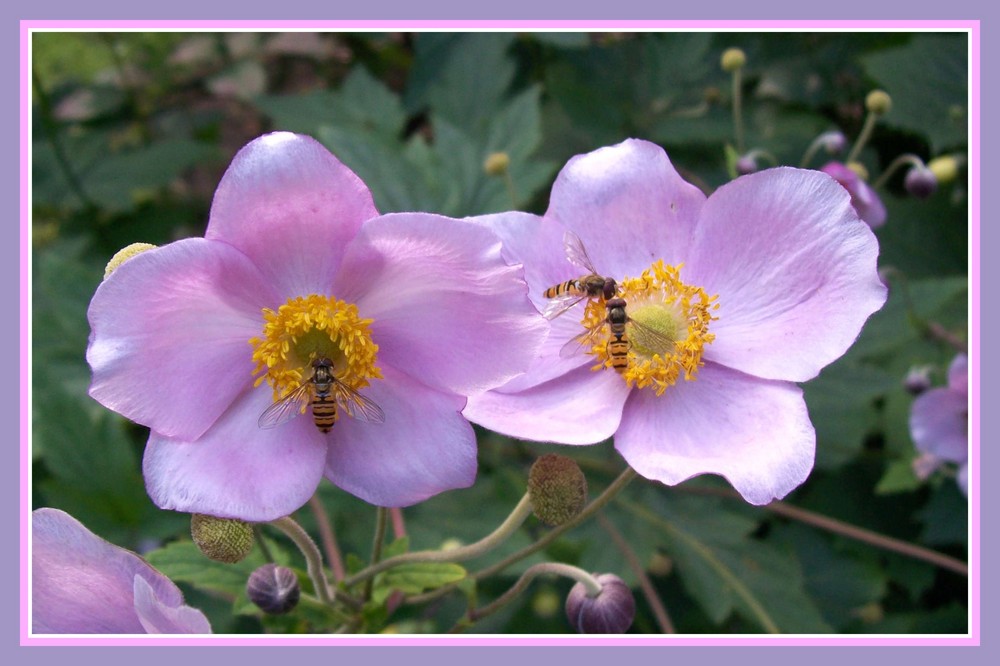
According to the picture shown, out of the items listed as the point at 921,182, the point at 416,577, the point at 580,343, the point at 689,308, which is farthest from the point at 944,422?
the point at 416,577

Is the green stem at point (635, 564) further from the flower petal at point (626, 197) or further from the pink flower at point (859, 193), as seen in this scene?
the pink flower at point (859, 193)

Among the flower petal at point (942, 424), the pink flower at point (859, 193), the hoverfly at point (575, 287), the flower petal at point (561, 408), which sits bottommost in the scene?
the flower petal at point (942, 424)

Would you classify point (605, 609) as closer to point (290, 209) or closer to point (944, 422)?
point (290, 209)

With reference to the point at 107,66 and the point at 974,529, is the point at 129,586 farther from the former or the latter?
the point at 107,66

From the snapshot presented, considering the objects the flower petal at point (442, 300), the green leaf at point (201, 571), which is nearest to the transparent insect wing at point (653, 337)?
the flower petal at point (442, 300)

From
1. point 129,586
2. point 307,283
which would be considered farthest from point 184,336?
point 129,586

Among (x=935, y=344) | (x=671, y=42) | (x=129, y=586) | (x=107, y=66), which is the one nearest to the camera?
(x=129, y=586)

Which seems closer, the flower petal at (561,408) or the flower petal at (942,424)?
the flower petal at (561,408)
